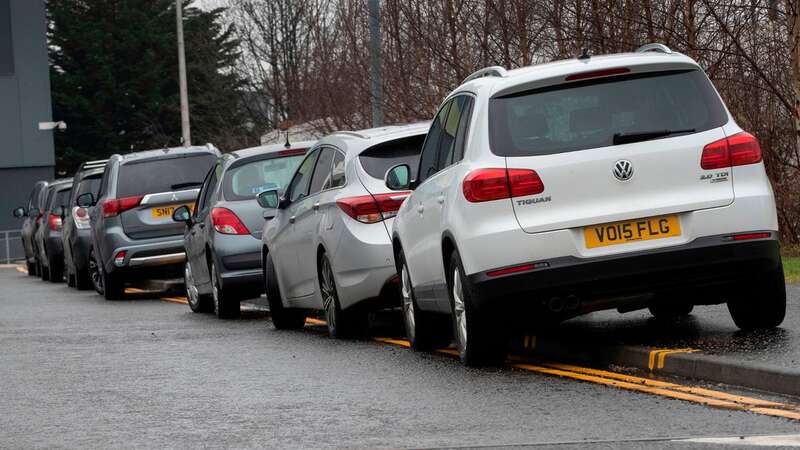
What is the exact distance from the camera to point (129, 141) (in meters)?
73.8

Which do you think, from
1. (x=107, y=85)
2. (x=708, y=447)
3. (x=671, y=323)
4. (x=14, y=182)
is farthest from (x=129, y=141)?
(x=708, y=447)

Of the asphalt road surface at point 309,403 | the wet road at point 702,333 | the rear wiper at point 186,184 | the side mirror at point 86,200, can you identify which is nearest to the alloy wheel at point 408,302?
the asphalt road surface at point 309,403

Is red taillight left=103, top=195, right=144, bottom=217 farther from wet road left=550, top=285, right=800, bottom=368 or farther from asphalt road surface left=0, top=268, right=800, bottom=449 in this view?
wet road left=550, top=285, right=800, bottom=368

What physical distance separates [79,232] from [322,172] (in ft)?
42.7

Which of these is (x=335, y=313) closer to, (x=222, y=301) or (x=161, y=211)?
(x=222, y=301)

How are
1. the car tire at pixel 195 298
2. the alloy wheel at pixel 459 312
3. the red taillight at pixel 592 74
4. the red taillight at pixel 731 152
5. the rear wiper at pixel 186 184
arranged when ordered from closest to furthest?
the red taillight at pixel 731 152 → the red taillight at pixel 592 74 → the alloy wheel at pixel 459 312 → the car tire at pixel 195 298 → the rear wiper at pixel 186 184

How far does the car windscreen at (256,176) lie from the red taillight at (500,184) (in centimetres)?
769

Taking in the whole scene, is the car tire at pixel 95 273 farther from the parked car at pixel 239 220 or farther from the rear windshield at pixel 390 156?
the rear windshield at pixel 390 156

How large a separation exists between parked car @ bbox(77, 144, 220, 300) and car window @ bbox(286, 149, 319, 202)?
274 inches

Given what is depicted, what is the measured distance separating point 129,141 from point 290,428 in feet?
218

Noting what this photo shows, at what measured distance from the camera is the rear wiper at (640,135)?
991 cm

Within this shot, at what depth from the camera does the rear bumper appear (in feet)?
32.0

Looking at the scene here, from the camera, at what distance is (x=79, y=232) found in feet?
86.9

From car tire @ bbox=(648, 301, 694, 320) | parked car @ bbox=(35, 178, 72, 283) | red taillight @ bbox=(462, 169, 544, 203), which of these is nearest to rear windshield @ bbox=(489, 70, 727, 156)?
red taillight @ bbox=(462, 169, 544, 203)
